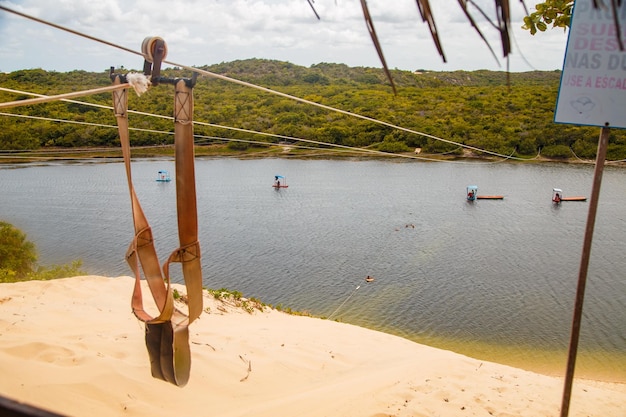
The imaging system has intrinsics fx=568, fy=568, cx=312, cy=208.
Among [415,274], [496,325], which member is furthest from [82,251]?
[496,325]

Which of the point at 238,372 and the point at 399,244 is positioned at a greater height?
the point at 238,372

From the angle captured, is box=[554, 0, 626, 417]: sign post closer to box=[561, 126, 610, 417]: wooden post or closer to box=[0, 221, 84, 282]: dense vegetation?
box=[561, 126, 610, 417]: wooden post

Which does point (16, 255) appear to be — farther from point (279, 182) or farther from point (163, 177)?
point (163, 177)

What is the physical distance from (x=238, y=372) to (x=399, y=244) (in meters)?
16.6

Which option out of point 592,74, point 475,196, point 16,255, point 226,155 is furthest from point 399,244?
point 226,155

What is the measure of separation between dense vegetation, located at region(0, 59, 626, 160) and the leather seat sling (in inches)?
1235

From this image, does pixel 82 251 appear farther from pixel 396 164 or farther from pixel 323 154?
Answer: pixel 323 154

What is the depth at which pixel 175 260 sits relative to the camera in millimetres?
3016

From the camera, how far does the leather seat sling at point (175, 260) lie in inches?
116

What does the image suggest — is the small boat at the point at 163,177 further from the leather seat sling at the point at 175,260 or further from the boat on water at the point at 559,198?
the leather seat sling at the point at 175,260

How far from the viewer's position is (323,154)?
49656mm

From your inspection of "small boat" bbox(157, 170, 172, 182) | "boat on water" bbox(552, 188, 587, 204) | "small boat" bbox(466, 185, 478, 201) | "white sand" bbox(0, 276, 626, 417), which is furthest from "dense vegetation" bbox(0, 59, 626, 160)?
"white sand" bbox(0, 276, 626, 417)

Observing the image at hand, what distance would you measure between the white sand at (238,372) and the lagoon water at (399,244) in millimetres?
2512

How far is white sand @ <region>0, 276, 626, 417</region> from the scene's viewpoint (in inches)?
180
